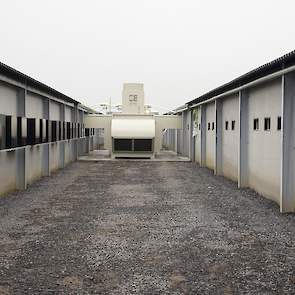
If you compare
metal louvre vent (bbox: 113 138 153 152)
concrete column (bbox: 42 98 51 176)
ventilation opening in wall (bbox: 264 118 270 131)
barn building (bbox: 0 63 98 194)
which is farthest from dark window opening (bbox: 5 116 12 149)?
metal louvre vent (bbox: 113 138 153 152)

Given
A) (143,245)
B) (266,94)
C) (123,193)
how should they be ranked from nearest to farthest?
(143,245), (266,94), (123,193)

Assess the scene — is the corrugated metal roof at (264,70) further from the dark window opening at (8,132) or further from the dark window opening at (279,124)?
the dark window opening at (8,132)

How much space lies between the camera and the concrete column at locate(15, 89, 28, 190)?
13.9 meters

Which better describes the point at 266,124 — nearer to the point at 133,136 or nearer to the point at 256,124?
the point at 256,124

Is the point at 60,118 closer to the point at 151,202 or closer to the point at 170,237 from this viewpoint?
the point at 151,202

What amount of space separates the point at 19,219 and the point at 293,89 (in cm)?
669

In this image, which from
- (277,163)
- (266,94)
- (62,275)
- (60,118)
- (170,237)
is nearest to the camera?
(62,275)

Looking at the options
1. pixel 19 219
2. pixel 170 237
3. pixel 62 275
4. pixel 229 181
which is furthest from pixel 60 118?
pixel 62 275

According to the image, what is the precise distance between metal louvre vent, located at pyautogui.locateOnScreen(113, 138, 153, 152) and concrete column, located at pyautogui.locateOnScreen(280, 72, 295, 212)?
56.3 ft

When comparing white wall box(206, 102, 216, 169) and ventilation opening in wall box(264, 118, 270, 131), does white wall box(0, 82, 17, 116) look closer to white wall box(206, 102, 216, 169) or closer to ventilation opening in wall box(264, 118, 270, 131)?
ventilation opening in wall box(264, 118, 270, 131)

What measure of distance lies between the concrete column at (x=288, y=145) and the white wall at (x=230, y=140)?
574 centimetres

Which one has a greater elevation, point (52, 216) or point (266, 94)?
point (266, 94)

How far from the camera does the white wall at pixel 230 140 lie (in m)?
16.0

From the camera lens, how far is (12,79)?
494 inches
